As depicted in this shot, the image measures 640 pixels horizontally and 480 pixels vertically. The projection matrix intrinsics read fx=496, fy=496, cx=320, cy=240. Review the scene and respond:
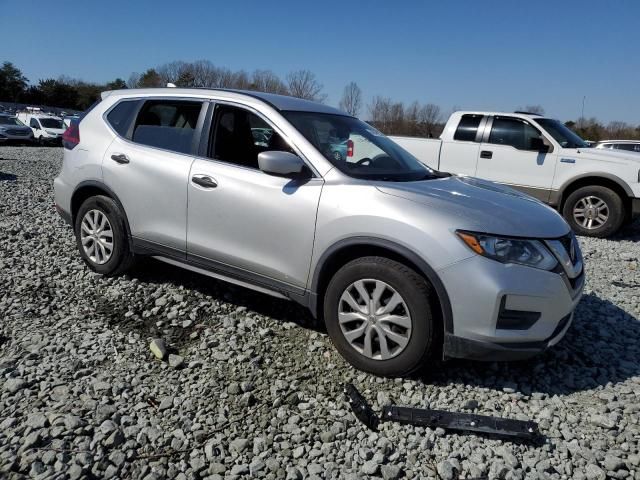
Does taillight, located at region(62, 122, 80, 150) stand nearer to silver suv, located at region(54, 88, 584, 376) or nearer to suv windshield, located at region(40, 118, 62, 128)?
silver suv, located at region(54, 88, 584, 376)

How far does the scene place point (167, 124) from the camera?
4.20m

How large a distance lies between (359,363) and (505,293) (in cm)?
103

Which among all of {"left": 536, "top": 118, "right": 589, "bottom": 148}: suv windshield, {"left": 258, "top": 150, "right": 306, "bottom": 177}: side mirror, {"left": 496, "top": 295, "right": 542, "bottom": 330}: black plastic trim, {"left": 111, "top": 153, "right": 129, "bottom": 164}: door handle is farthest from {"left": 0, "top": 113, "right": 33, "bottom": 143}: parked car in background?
{"left": 496, "top": 295, "right": 542, "bottom": 330}: black plastic trim

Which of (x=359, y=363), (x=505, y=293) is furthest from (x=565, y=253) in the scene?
(x=359, y=363)

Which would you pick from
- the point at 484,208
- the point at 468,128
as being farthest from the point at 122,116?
the point at 468,128

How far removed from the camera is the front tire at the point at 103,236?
4.36 meters

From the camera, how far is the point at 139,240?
13.9ft

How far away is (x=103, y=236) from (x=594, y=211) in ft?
23.8

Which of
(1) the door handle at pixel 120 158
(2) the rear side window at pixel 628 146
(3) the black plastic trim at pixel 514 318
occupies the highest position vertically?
(2) the rear side window at pixel 628 146

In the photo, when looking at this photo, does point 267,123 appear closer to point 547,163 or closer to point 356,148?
point 356,148

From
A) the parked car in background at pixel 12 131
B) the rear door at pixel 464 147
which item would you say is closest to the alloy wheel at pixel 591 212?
the rear door at pixel 464 147

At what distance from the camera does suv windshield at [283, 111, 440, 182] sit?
355 centimetres

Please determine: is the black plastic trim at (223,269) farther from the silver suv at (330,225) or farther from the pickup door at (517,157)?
the pickup door at (517,157)

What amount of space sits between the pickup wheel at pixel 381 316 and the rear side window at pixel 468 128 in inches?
259
